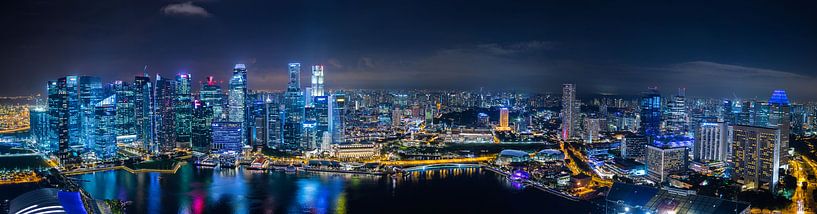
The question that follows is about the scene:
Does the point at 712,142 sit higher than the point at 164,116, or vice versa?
the point at 164,116

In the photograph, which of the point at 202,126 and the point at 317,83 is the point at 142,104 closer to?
the point at 202,126

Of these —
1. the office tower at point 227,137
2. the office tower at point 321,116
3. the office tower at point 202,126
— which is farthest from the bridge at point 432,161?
the office tower at point 202,126

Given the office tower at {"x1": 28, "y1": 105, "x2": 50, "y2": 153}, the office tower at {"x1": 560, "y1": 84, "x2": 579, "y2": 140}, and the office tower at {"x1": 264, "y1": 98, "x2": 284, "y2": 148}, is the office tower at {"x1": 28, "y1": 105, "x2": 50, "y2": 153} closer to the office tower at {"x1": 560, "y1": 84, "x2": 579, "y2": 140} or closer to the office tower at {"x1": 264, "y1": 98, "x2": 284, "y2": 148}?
the office tower at {"x1": 264, "y1": 98, "x2": 284, "y2": 148}

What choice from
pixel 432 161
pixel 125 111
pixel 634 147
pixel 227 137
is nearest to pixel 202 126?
pixel 227 137

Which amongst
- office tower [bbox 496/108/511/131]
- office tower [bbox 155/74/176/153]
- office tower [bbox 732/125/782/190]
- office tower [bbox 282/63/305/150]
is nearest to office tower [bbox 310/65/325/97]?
office tower [bbox 282/63/305/150]

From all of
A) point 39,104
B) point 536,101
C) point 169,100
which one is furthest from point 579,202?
point 536,101

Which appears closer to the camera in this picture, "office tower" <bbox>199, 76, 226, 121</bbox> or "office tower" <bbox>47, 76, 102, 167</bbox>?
"office tower" <bbox>47, 76, 102, 167</bbox>

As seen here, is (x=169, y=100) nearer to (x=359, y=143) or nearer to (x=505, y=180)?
(x=359, y=143)

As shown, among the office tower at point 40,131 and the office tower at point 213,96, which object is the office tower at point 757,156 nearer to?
the office tower at point 213,96
